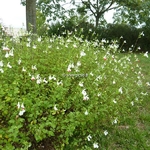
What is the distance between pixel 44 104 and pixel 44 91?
291mm

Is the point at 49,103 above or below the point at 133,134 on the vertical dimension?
above

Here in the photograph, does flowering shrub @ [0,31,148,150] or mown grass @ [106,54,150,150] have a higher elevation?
flowering shrub @ [0,31,148,150]

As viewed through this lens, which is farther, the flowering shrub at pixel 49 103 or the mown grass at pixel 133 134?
the mown grass at pixel 133 134

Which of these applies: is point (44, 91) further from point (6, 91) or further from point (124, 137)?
point (124, 137)

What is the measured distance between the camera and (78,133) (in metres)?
3.21

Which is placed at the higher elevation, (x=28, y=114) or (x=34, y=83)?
(x=34, y=83)

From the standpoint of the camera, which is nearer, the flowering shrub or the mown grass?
the flowering shrub

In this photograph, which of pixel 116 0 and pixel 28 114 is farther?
pixel 116 0

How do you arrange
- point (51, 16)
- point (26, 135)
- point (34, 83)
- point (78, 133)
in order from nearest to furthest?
point (26, 135) < point (34, 83) < point (78, 133) < point (51, 16)

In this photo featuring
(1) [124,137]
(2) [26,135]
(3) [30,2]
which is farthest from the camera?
(3) [30,2]

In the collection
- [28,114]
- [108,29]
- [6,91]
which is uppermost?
[6,91]

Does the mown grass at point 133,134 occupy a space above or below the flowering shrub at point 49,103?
below

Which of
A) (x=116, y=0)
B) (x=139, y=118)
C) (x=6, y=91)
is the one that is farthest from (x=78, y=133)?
(x=116, y=0)

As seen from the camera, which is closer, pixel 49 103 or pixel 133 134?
pixel 49 103
